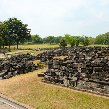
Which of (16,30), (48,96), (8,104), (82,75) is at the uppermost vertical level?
(16,30)

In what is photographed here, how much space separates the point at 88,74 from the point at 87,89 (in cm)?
170

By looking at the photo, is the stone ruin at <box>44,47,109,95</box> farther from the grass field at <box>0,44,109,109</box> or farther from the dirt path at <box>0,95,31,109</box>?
the dirt path at <box>0,95,31,109</box>

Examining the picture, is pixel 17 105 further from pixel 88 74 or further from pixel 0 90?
pixel 88 74

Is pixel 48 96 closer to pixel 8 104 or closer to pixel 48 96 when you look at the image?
pixel 48 96

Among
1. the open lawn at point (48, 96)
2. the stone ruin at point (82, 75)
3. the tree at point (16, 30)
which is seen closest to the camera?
the open lawn at point (48, 96)

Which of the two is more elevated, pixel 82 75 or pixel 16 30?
pixel 16 30

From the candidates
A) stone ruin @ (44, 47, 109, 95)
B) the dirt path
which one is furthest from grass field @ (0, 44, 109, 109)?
stone ruin @ (44, 47, 109, 95)

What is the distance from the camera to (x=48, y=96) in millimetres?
27922

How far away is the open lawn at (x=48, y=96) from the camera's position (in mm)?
24766

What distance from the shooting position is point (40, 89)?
30484mm

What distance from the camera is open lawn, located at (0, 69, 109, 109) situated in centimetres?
2477

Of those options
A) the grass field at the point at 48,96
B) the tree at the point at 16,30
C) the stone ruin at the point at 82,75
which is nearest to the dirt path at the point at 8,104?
the grass field at the point at 48,96

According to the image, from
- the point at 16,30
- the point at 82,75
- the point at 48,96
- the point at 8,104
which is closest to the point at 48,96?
the point at 48,96

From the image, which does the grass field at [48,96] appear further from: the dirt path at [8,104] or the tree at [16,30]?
the tree at [16,30]
